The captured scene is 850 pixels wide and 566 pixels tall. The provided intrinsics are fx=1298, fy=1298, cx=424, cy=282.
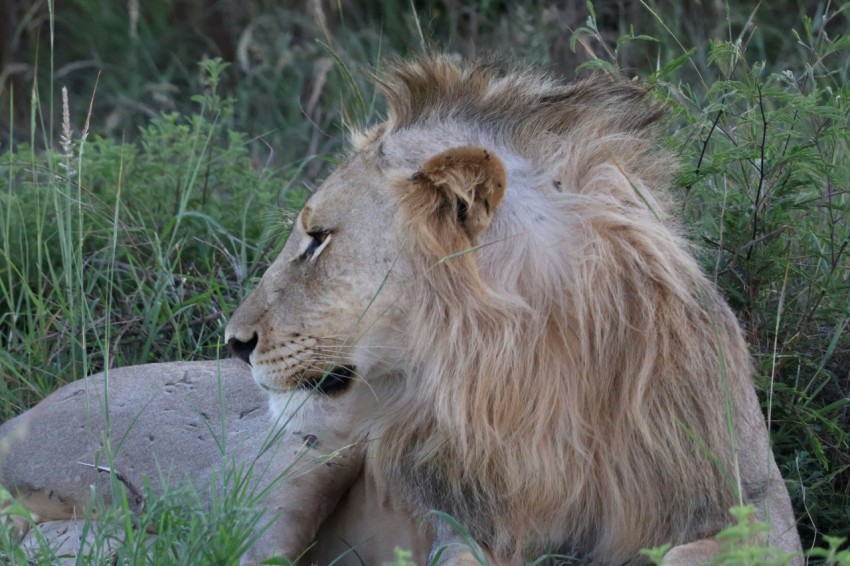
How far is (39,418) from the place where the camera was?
9.38ft

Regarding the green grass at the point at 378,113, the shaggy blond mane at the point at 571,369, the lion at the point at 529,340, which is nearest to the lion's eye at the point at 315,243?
the lion at the point at 529,340

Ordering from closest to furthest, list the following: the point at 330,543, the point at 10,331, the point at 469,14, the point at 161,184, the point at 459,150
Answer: the point at 459,150
the point at 330,543
the point at 10,331
the point at 161,184
the point at 469,14

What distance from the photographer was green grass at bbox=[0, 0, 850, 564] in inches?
114

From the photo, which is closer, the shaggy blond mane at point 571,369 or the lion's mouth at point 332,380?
the shaggy blond mane at point 571,369

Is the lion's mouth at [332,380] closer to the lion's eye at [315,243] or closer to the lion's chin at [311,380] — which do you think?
the lion's chin at [311,380]

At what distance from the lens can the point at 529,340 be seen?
2.29 m

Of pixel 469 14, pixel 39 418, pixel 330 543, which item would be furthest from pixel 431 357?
pixel 469 14

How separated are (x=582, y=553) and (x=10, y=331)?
6.16 ft

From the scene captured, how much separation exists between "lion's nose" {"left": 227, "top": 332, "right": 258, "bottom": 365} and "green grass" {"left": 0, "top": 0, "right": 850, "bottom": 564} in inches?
7.8

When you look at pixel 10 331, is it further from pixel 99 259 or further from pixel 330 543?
pixel 330 543

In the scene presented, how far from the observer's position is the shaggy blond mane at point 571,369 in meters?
2.28

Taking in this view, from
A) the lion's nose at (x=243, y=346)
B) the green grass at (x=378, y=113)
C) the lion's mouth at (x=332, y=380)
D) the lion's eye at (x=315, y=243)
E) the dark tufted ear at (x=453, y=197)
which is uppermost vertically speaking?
the dark tufted ear at (x=453, y=197)

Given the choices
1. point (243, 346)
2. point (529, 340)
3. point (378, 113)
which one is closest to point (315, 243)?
point (243, 346)

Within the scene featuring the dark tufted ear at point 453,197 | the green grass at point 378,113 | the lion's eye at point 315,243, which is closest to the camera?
the dark tufted ear at point 453,197
